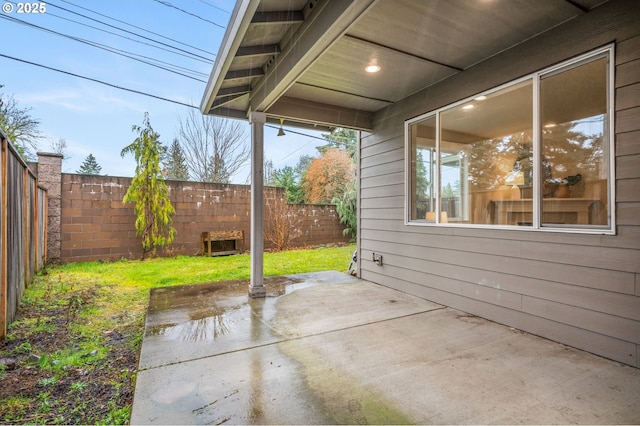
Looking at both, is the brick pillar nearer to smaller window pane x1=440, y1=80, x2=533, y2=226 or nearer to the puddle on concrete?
the puddle on concrete

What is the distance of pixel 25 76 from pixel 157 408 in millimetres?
10866

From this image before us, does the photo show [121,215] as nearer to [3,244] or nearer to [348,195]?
[3,244]

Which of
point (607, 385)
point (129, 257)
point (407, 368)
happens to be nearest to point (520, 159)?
point (607, 385)

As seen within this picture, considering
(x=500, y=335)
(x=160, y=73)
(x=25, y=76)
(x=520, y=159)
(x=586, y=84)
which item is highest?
(x=160, y=73)

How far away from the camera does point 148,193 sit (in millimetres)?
6441

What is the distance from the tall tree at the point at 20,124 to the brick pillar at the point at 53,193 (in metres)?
4.14

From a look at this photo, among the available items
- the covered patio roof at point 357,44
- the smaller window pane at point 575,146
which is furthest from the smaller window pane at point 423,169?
the smaller window pane at point 575,146

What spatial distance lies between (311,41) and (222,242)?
20.1 feet

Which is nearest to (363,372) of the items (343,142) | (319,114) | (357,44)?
(357,44)

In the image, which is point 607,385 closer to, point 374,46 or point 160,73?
point 374,46

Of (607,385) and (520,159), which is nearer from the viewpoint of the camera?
(607,385)

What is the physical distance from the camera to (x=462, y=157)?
4.01 meters

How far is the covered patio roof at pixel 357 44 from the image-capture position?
2.25 m

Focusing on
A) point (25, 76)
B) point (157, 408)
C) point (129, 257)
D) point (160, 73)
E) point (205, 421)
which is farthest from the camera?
point (160, 73)
